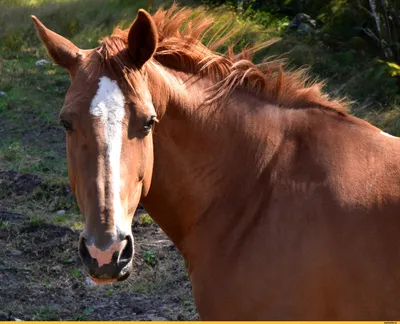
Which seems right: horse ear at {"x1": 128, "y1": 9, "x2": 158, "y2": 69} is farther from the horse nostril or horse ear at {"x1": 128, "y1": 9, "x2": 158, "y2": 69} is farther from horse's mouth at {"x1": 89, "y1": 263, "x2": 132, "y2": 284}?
horse's mouth at {"x1": 89, "y1": 263, "x2": 132, "y2": 284}

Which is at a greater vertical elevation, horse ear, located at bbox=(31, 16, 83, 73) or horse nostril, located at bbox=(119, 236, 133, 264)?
horse ear, located at bbox=(31, 16, 83, 73)

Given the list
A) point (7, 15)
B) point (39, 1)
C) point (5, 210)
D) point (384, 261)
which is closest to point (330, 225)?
point (384, 261)

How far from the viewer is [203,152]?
3.23 m

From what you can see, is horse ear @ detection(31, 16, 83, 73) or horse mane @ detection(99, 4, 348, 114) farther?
horse mane @ detection(99, 4, 348, 114)

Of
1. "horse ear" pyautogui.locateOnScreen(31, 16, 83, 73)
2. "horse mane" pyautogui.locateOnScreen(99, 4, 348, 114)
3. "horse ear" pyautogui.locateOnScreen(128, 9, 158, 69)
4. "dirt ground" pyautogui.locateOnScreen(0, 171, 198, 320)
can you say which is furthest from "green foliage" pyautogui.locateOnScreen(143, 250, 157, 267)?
"horse ear" pyautogui.locateOnScreen(128, 9, 158, 69)

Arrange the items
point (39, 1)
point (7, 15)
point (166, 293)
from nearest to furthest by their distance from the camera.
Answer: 1. point (166, 293)
2. point (7, 15)
3. point (39, 1)

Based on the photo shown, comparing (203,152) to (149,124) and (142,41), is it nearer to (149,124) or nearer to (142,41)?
(149,124)

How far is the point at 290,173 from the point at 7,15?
12537mm

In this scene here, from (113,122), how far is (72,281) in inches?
125

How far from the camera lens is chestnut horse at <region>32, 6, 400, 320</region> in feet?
9.30

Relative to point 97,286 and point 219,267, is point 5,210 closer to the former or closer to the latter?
point 97,286

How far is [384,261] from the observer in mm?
2865

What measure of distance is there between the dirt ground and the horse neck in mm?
2101

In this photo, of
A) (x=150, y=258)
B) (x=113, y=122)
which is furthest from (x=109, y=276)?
(x=150, y=258)
